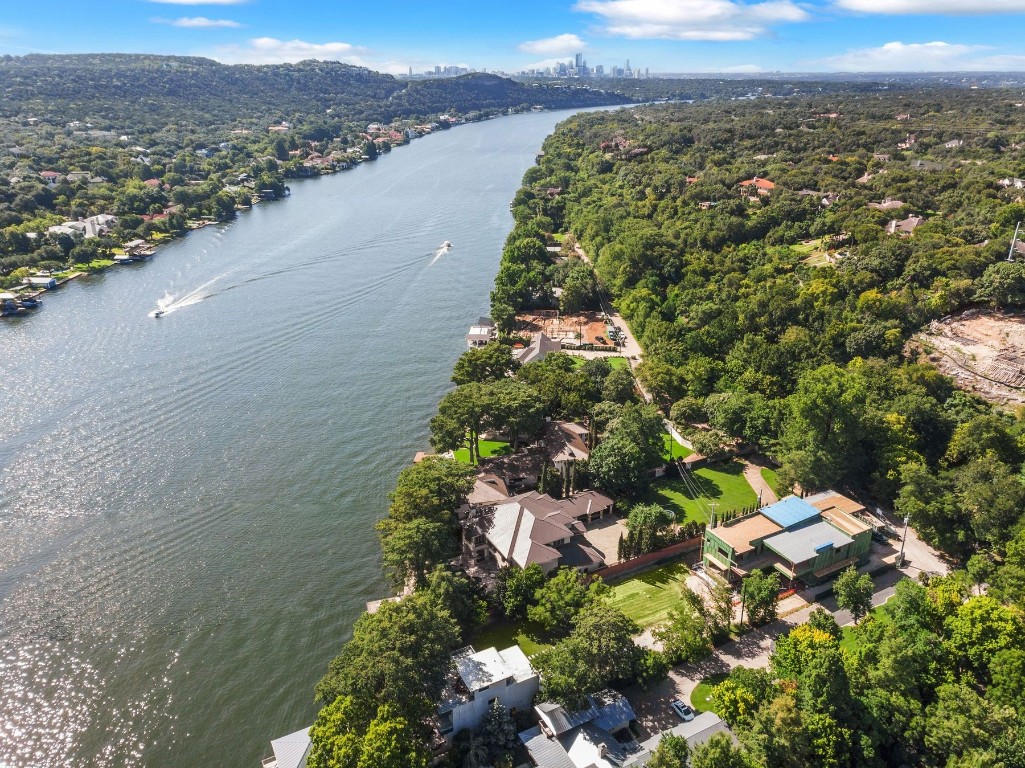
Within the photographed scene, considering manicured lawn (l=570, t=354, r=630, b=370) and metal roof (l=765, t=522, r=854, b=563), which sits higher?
manicured lawn (l=570, t=354, r=630, b=370)

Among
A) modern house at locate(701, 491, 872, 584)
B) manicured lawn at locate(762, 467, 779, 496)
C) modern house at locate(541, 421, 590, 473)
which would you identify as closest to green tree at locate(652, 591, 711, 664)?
modern house at locate(701, 491, 872, 584)

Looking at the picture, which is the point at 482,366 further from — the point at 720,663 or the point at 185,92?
the point at 185,92

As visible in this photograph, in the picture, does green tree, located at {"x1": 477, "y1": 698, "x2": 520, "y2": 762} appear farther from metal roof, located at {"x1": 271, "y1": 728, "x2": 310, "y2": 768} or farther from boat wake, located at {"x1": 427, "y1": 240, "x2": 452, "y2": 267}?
boat wake, located at {"x1": 427, "y1": 240, "x2": 452, "y2": 267}

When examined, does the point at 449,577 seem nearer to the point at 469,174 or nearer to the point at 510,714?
the point at 510,714

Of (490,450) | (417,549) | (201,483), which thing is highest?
(417,549)

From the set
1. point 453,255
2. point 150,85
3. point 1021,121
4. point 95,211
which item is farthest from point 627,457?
point 150,85

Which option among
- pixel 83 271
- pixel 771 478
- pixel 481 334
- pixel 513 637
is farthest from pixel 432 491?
pixel 83 271
